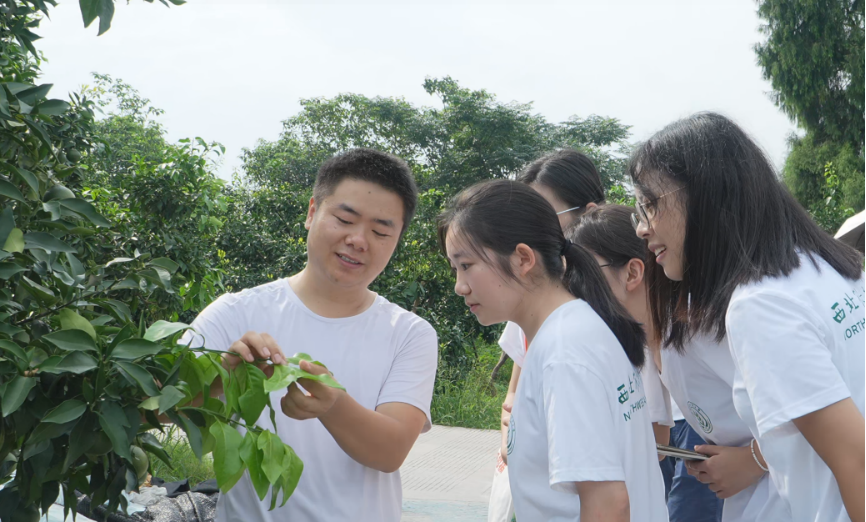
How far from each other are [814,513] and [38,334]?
1398 mm

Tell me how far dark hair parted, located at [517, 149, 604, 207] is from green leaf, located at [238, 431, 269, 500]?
1876mm

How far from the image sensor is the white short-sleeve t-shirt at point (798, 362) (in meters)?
1.31

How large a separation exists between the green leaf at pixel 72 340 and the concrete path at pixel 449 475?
3826 mm

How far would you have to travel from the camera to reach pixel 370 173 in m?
2.04

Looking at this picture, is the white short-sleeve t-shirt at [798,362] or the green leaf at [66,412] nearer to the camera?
the green leaf at [66,412]

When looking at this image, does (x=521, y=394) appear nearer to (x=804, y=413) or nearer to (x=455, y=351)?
(x=804, y=413)

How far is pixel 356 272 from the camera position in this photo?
77.4 inches

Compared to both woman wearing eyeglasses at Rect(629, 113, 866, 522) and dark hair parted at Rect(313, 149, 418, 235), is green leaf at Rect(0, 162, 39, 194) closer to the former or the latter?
dark hair parted at Rect(313, 149, 418, 235)

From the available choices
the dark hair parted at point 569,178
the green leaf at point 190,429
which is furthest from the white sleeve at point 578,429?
the dark hair parted at point 569,178

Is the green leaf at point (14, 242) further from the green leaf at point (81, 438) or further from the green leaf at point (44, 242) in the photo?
the green leaf at point (81, 438)

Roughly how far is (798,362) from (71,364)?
1.17 m

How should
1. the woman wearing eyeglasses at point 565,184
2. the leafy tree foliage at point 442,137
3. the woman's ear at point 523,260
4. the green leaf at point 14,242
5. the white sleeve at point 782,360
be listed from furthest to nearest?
1. the leafy tree foliage at point 442,137
2. the woman wearing eyeglasses at point 565,184
3. the woman's ear at point 523,260
4. the white sleeve at point 782,360
5. the green leaf at point 14,242

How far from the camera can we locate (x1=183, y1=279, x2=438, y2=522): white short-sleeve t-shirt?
5.73ft

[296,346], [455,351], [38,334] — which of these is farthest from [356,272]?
[455,351]
